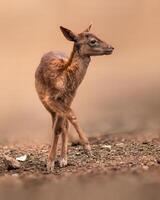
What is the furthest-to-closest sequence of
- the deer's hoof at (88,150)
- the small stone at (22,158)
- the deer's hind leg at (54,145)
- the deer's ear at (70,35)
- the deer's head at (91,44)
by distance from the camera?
the small stone at (22,158), the deer's hoof at (88,150), the deer's hind leg at (54,145), the deer's head at (91,44), the deer's ear at (70,35)

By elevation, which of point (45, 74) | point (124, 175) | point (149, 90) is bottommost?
point (149, 90)

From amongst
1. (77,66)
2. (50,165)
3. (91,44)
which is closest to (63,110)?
(77,66)

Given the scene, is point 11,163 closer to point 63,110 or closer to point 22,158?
point 22,158

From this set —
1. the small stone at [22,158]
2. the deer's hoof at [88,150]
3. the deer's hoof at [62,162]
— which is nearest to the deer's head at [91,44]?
the deer's hoof at [88,150]

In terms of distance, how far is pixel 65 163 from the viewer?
40.4 ft

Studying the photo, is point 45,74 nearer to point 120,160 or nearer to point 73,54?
point 73,54

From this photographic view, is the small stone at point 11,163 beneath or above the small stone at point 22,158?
above

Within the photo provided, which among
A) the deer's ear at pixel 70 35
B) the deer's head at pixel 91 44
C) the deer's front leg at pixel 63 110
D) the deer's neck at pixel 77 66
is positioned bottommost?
the deer's front leg at pixel 63 110

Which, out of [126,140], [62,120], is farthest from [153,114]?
[62,120]

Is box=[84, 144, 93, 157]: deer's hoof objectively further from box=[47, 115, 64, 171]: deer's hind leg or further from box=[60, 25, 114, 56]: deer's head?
box=[60, 25, 114, 56]: deer's head

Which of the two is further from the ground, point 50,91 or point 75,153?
point 50,91

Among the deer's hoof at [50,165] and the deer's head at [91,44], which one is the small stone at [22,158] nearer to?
the deer's hoof at [50,165]

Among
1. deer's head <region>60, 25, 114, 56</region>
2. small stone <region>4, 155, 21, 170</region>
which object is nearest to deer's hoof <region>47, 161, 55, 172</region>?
small stone <region>4, 155, 21, 170</region>

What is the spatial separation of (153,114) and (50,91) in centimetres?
458
